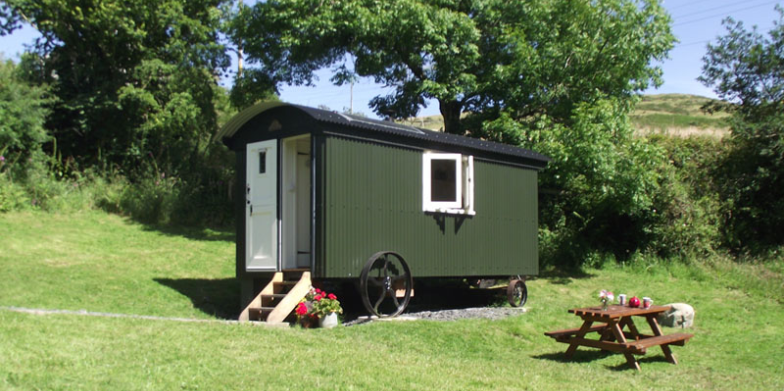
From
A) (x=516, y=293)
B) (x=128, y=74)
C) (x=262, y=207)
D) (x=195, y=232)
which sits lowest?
(x=516, y=293)

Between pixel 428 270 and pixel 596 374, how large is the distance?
3.59 metres

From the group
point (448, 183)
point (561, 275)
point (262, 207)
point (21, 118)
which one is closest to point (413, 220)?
point (448, 183)

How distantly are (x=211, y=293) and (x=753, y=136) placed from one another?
1212cm

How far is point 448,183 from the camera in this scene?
10086mm

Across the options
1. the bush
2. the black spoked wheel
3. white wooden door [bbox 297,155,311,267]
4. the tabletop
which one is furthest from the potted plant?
the bush

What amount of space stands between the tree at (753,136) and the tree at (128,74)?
12609mm

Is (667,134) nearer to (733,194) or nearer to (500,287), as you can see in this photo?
(733,194)

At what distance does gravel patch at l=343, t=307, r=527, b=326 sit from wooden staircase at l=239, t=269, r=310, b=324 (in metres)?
0.74

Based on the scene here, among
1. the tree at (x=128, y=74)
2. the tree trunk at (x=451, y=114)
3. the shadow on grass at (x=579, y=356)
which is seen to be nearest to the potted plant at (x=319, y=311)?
the shadow on grass at (x=579, y=356)

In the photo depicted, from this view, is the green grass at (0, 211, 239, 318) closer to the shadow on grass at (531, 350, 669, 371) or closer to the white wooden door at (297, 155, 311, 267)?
the white wooden door at (297, 155, 311, 267)

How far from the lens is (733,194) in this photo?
49.7ft

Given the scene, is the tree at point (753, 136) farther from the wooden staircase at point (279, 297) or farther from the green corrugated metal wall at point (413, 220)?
the wooden staircase at point (279, 297)

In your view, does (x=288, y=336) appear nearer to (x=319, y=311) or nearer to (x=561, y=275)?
(x=319, y=311)

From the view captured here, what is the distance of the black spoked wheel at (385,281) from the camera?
8703mm
